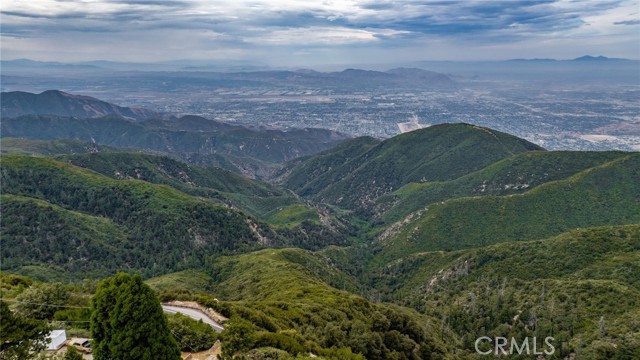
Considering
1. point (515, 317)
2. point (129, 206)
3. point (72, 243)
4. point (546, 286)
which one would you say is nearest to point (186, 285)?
point (72, 243)

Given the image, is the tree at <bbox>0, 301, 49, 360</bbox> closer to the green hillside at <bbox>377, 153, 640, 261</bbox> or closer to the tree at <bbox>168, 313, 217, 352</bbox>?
the tree at <bbox>168, 313, 217, 352</bbox>

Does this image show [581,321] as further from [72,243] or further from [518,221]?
[72,243]

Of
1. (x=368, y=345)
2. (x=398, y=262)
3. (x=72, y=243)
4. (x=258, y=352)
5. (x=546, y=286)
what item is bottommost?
(x=398, y=262)

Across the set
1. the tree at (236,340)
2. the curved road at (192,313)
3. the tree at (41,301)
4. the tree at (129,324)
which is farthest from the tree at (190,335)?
the tree at (41,301)

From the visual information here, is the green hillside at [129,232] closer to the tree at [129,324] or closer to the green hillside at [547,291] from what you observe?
the green hillside at [547,291]

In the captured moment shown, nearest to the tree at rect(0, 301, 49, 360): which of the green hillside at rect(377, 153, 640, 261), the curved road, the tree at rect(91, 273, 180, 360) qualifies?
the tree at rect(91, 273, 180, 360)
